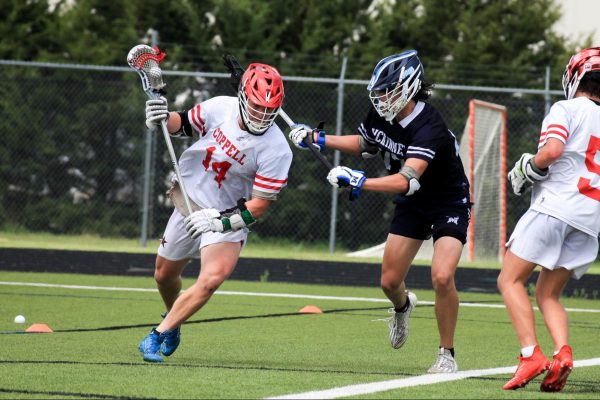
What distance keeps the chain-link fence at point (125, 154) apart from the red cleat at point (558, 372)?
12.0m

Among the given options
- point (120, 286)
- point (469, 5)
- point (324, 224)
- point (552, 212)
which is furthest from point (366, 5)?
point (552, 212)

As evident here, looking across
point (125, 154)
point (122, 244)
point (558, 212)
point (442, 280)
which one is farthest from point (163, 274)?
point (125, 154)

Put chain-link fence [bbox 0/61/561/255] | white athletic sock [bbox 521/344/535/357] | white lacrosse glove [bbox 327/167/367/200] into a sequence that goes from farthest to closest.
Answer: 1. chain-link fence [bbox 0/61/561/255]
2. white lacrosse glove [bbox 327/167/367/200]
3. white athletic sock [bbox 521/344/535/357]

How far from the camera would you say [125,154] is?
19578mm

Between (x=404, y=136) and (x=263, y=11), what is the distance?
521 inches

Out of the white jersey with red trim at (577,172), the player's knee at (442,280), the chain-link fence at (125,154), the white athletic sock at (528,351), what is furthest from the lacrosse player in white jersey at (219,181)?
the chain-link fence at (125,154)

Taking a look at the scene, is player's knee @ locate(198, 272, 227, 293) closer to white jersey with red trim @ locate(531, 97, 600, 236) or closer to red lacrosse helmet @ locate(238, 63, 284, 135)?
red lacrosse helmet @ locate(238, 63, 284, 135)

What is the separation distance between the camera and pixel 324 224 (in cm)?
1872

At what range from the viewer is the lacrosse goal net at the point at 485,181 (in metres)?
17.1

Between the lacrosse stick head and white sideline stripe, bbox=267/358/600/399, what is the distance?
107 inches

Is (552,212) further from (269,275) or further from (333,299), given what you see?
(269,275)

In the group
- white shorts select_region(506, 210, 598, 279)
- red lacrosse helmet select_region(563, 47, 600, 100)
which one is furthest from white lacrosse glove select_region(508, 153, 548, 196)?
red lacrosse helmet select_region(563, 47, 600, 100)

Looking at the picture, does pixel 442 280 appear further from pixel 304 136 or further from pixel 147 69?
pixel 147 69

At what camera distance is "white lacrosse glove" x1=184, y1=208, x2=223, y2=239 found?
744 cm
